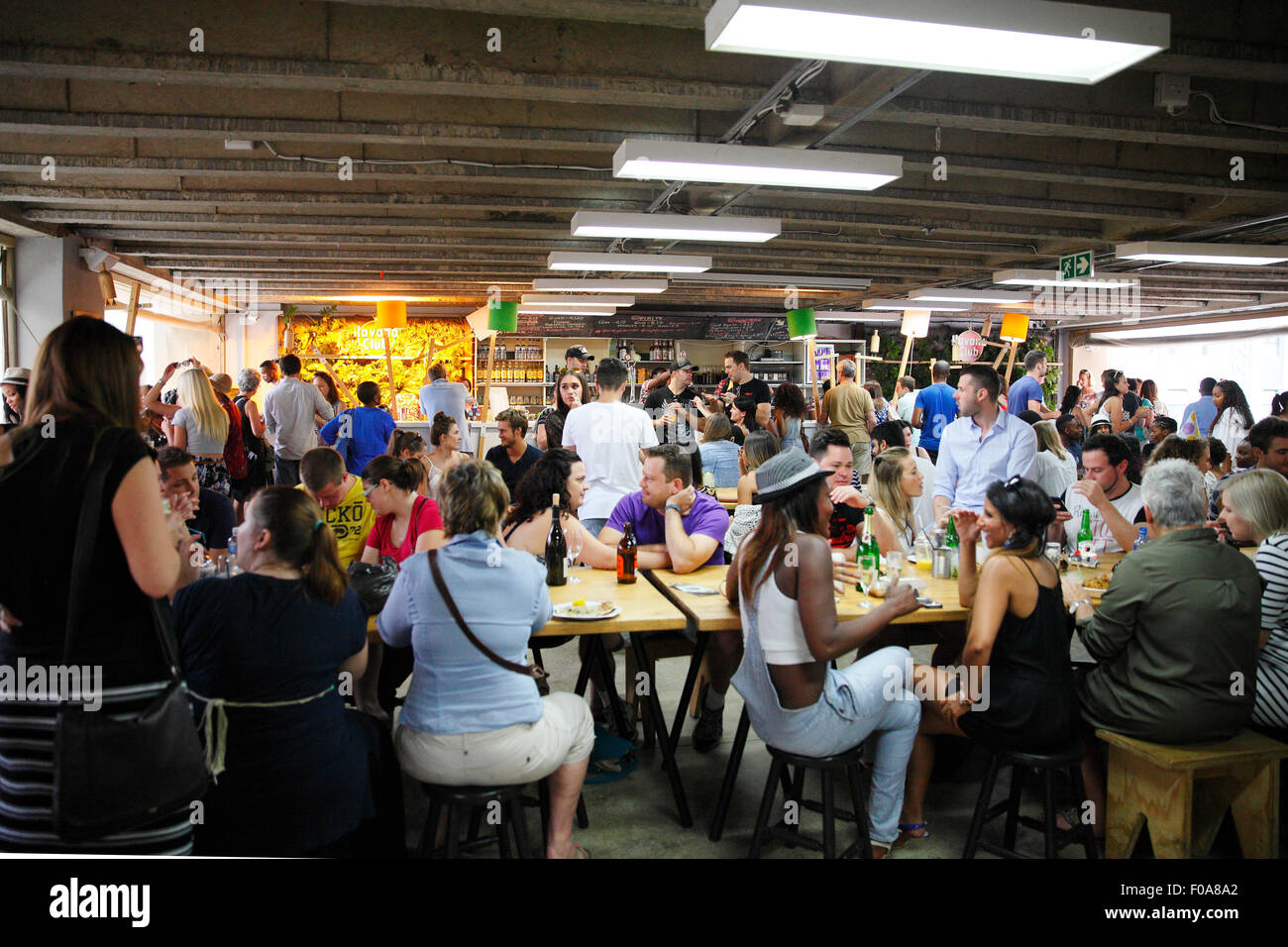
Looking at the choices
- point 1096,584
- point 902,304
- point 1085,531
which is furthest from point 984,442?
point 902,304

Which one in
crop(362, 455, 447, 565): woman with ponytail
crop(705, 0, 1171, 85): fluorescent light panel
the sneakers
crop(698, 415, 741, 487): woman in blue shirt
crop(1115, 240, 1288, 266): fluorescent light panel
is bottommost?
the sneakers

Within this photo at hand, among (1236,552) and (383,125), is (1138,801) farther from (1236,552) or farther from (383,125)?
(383,125)

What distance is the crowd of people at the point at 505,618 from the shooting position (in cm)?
191

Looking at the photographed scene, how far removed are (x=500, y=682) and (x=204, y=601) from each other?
0.85m

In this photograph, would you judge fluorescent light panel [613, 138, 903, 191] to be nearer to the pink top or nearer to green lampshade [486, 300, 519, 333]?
the pink top

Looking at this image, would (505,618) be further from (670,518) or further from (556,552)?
(670,518)

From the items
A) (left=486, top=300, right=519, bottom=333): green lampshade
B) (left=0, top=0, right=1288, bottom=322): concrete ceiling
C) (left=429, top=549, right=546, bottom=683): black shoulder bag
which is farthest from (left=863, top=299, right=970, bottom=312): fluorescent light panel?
(left=429, top=549, right=546, bottom=683): black shoulder bag

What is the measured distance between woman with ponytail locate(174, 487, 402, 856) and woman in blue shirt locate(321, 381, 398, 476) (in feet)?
15.4

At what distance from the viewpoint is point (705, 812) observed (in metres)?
3.56

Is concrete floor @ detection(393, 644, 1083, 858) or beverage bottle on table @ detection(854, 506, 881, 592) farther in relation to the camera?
beverage bottle on table @ detection(854, 506, 881, 592)

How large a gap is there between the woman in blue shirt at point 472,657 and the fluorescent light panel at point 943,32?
1.74 m

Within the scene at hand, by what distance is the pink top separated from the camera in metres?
A: 3.93

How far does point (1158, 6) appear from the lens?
3973mm
